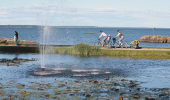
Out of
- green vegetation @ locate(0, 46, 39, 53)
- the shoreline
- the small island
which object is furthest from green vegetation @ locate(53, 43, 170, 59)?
the small island

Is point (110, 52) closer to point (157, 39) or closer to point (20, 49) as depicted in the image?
point (20, 49)

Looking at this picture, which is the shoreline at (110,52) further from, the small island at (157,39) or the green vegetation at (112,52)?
the small island at (157,39)

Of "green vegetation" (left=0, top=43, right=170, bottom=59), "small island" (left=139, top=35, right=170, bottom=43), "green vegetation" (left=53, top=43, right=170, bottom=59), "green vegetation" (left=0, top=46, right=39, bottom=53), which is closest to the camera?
"green vegetation" (left=53, top=43, right=170, bottom=59)

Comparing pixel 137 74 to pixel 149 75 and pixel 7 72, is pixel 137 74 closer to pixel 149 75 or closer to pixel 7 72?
pixel 149 75

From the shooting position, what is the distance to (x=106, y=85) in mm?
12680

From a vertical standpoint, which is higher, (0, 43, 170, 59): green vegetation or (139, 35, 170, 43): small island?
(139, 35, 170, 43): small island

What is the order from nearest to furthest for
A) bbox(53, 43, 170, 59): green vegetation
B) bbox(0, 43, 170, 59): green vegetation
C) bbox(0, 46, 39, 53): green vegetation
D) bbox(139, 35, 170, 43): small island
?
bbox(53, 43, 170, 59): green vegetation < bbox(0, 43, 170, 59): green vegetation < bbox(0, 46, 39, 53): green vegetation < bbox(139, 35, 170, 43): small island

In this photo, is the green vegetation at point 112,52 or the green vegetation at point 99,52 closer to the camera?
the green vegetation at point 112,52

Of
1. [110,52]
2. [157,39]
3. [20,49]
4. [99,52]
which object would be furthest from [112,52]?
[157,39]

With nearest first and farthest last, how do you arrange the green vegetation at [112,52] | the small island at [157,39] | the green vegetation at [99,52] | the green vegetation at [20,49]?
1. the green vegetation at [112,52]
2. the green vegetation at [99,52]
3. the green vegetation at [20,49]
4. the small island at [157,39]

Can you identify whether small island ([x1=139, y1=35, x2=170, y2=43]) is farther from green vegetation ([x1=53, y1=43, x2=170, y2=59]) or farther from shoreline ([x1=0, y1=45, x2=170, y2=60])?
green vegetation ([x1=53, y1=43, x2=170, y2=59])

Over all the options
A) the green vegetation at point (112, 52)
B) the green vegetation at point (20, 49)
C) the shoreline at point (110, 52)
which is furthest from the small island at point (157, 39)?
the green vegetation at point (20, 49)

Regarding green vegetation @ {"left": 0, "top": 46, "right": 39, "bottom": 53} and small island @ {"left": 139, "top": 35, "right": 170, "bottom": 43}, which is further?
small island @ {"left": 139, "top": 35, "right": 170, "bottom": 43}

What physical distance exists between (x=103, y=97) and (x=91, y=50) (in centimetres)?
1880
